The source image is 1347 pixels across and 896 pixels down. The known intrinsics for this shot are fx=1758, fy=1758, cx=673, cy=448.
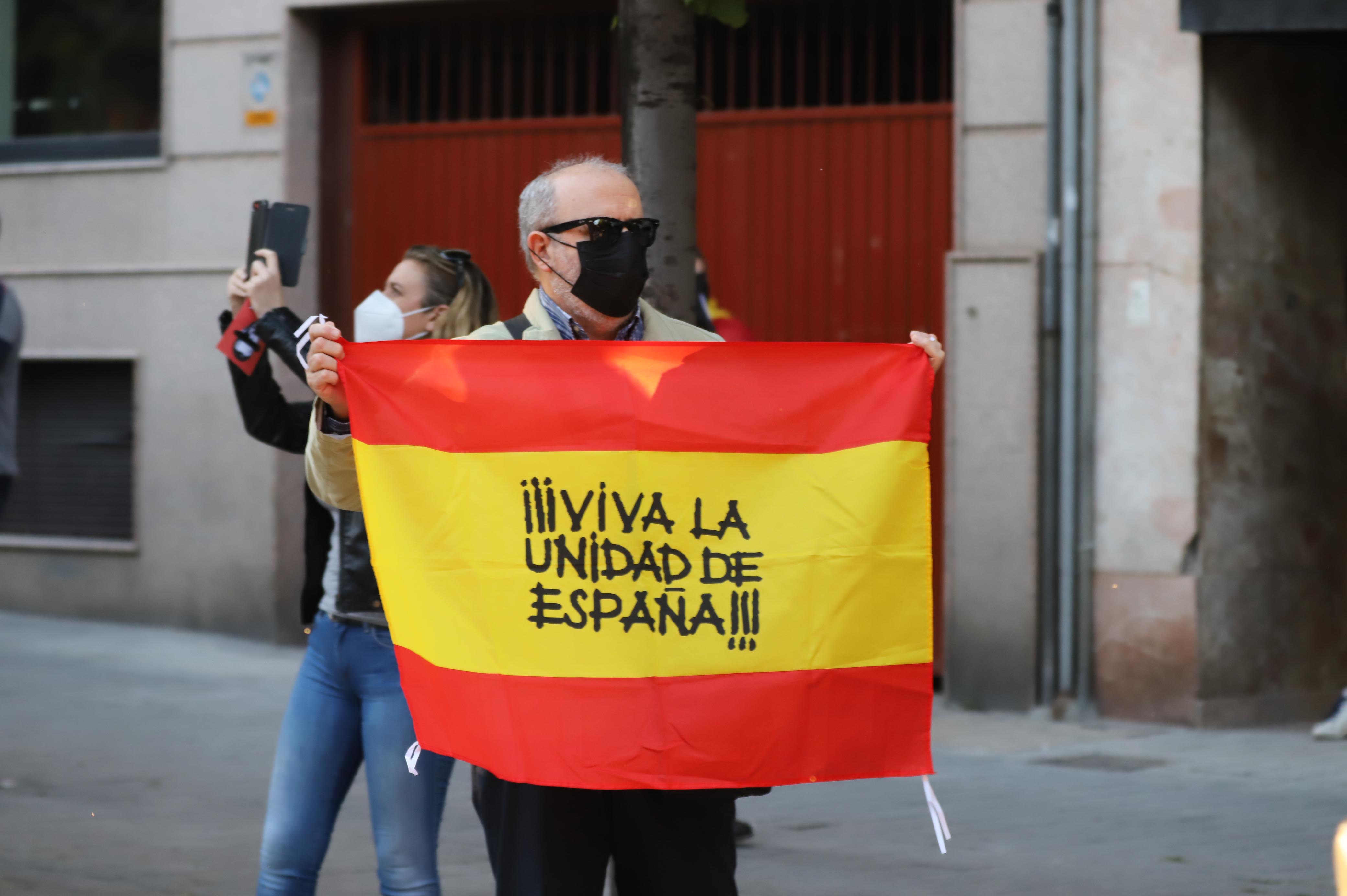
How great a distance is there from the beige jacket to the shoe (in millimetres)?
5824

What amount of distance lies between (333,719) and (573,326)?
4.20 ft

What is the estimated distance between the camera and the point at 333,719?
4137 mm

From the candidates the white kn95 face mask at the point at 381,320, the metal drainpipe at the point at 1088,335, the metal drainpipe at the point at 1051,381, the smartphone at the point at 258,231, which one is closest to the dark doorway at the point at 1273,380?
the metal drainpipe at the point at 1088,335

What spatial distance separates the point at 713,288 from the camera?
10.1m

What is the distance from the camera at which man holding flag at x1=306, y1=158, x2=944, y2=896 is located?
10.4 feet

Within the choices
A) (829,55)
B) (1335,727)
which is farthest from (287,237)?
(829,55)

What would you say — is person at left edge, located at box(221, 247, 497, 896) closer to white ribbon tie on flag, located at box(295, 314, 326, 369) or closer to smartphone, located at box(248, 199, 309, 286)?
smartphone, located at box(248, 199, 309, 286)

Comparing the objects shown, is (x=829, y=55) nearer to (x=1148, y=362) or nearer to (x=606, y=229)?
(x=1148, y=362)

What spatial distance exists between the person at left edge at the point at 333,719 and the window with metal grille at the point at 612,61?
544cm

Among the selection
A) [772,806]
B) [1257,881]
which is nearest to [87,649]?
[772,806]

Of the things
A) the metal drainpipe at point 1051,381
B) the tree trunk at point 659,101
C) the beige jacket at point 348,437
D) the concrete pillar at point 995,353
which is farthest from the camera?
the concrete pillar at point 995,353

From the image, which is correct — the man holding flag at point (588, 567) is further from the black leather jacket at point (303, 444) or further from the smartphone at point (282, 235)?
the smartphone at point (282, 235)

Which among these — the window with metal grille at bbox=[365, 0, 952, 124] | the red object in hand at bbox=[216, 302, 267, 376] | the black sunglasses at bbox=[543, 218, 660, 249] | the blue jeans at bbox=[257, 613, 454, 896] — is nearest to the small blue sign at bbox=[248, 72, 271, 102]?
the window with metal grille at bbox=[365, 0, 952, 124]

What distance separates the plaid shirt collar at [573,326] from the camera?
341 centimetres
